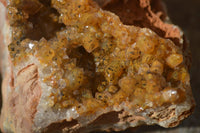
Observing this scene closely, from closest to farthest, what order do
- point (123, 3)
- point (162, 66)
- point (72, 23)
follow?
point (162, 66) → point (72, 23) → point (123, 3)

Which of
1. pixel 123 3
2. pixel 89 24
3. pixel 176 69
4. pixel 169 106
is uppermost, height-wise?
pixel 123 3

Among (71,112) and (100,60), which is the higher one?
(100,60)

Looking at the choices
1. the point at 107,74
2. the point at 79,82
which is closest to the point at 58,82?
the point at 79,82

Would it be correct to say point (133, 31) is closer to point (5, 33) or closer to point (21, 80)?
point (21, 80)
